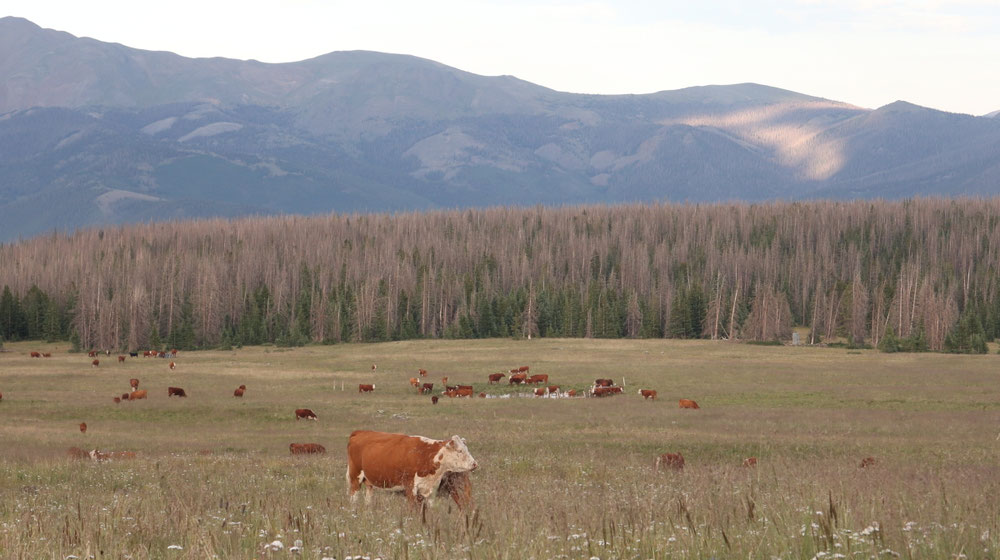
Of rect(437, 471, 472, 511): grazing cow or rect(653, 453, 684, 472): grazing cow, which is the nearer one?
rect(437, 471, 472, 511): grazing cow

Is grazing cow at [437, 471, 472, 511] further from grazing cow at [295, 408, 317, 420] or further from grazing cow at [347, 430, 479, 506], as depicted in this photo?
grazing cow at [295, 408, 317, 420]

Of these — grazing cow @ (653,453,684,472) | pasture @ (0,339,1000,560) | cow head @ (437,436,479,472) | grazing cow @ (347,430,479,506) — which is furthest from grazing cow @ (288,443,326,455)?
cow head @ (437,436,479,472)

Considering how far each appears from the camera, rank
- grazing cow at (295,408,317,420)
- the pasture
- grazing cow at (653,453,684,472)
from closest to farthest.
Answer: the pasture < grazing cow at (653,453,684,472) < grazing cow at (295,408,317,420)

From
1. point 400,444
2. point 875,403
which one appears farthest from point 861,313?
point 400,444

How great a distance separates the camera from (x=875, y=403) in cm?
4628

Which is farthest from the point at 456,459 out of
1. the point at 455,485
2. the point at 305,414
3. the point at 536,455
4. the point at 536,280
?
the point at 536,280

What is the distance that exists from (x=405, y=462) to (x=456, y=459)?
996 mm

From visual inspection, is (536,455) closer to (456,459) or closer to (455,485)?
(455,485)

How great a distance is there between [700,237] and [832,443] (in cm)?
14304

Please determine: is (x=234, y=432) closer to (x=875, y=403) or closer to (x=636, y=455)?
(x=636, y=455)

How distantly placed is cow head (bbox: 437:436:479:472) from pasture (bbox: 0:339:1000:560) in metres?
0.55

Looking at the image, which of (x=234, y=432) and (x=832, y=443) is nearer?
(x=832, y=443)

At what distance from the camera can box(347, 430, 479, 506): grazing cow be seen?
45.2 feet

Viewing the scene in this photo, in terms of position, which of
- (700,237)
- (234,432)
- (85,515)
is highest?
(700,237)
